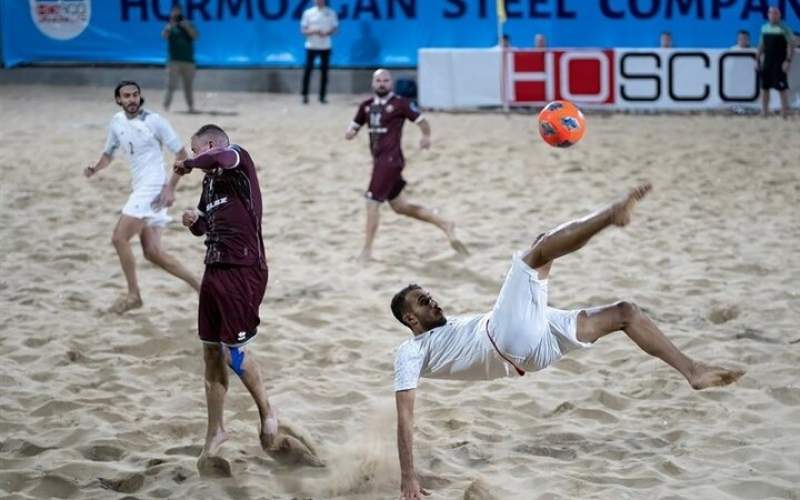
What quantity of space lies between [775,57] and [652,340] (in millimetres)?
12741

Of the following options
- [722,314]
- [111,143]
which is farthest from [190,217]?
[722,314]

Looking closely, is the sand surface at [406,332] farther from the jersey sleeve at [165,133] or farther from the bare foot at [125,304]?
the jersey sleeve at [165,133]

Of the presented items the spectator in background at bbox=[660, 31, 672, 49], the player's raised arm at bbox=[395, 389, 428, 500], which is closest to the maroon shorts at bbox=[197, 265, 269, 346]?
the player's raised arm at bbox=[395, 389, 428, 500]

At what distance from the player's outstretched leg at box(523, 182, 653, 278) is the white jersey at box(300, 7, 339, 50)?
14.6 metres

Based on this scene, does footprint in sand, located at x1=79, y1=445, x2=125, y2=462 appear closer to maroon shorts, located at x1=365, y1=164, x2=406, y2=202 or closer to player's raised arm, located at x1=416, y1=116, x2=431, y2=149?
maroon shorts, located at x1=365, y1=164, x2=406, y2=202

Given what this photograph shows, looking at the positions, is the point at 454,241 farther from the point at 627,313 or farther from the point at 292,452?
the point at 627,313

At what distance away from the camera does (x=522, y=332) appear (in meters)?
5.76

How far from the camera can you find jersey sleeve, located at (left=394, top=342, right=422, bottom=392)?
5586mm

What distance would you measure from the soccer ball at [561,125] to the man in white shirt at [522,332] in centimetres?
84

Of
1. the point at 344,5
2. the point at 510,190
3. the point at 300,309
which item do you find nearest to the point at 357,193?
the point at 510,190

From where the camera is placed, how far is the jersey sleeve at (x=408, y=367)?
18.3 feet

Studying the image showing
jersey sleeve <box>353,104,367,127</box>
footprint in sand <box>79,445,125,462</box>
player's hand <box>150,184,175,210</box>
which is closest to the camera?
footprint in sand <box>79,445,125,462</box>

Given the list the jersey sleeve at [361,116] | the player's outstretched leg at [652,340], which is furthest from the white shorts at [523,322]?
the jersey sleeve at [361,116]

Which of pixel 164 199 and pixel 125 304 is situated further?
pixel 125 304
